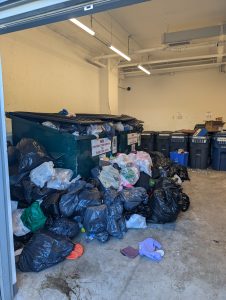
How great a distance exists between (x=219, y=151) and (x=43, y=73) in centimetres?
459

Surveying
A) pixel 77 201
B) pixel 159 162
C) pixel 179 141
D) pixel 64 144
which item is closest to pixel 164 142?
pixel 179 141

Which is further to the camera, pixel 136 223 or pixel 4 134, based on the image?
pixel 136 223

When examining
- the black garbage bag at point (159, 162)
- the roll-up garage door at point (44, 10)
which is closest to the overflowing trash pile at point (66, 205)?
the black garbage bag at point (159, 162)

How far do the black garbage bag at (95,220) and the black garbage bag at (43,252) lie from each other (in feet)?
1.20

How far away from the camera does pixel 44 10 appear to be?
112cm

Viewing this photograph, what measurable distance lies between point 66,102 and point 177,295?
4508 millimetres

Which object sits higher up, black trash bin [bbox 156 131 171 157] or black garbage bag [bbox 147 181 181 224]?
black trash bin [bbox 156 131 171 157]

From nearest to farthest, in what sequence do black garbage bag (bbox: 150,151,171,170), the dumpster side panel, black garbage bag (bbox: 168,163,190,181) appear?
the dumpster side panel → black garbage bag (bbox: 150,151,171,170) → black garbage bag (bbox: 168,163,190,181)

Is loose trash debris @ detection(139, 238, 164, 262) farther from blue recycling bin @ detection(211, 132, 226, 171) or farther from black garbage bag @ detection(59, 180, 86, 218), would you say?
blue recycling bin @ detection(211, 132, 226, 171)

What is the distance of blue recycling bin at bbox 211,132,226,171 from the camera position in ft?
17.8

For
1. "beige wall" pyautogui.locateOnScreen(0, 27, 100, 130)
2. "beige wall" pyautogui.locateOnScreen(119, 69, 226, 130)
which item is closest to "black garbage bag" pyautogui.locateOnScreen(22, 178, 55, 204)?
"beige wall" pyautogui.locateOnScreen(0, 27, 100, 130)

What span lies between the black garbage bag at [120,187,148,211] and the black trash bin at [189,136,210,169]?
341 centimetres

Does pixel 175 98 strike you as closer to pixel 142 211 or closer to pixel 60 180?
pixel 142 211

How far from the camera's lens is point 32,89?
4.22 meters
